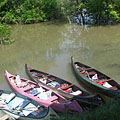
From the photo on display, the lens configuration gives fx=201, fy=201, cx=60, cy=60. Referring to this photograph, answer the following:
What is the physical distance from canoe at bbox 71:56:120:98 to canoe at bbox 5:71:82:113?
179 centimetres

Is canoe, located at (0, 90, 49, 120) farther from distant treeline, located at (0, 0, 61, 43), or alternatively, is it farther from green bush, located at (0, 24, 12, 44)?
distant treeline, located at (0, 0, 61, 43)

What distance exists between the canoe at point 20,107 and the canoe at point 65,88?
1394mm

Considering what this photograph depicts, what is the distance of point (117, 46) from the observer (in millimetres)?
15883

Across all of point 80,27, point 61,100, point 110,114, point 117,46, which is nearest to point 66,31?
point 80,27

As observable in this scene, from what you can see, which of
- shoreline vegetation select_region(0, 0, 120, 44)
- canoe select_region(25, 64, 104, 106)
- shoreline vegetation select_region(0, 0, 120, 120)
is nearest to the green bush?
shoreline vegetation select_region(0, 0, 120, 120)

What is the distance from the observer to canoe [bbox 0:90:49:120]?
7694 millimetres

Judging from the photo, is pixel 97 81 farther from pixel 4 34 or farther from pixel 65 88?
pixel 4 34

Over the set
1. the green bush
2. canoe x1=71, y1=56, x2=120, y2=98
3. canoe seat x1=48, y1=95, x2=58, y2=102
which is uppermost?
the green bush

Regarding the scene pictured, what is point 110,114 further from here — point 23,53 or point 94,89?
point 23,53

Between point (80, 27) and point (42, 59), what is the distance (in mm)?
9541

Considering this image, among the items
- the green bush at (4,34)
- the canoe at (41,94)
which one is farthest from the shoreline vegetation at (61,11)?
the canoe at (41,94)

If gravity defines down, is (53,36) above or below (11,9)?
below

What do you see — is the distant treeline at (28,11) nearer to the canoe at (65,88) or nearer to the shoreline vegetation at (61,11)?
the shoreline vegetation at (61,11)

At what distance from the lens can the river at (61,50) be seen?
12.8m
